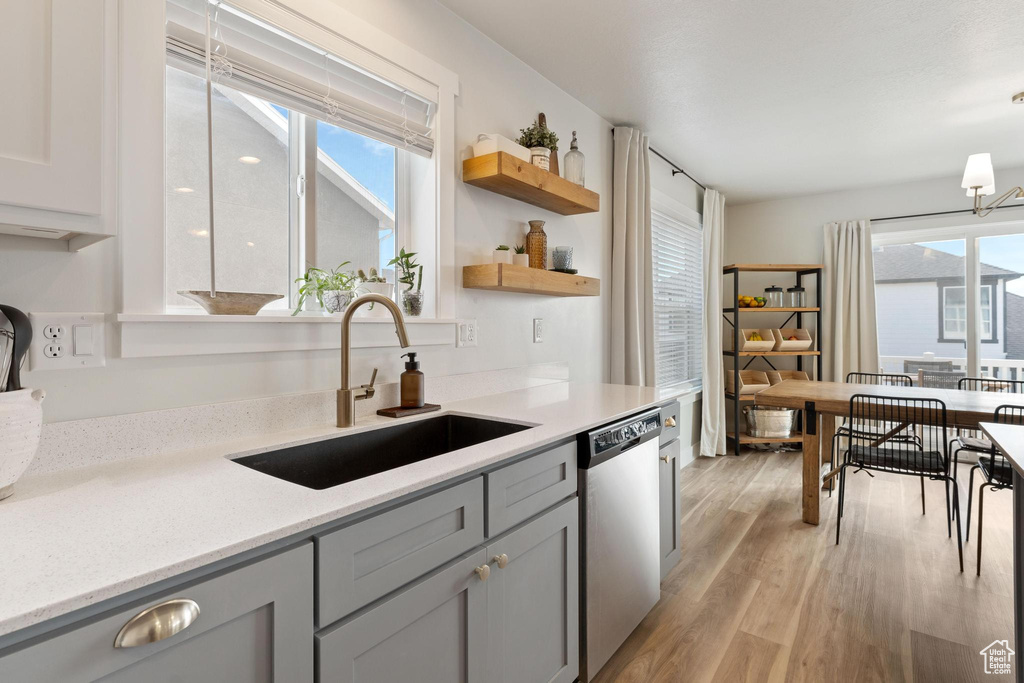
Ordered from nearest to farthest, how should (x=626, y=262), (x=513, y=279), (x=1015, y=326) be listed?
(x=513, y=279) → (x=626, y=262) → (x=1015, y=326)

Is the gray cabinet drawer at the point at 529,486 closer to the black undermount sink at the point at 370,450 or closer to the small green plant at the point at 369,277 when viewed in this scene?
the black undermount sink at the point at 370,450

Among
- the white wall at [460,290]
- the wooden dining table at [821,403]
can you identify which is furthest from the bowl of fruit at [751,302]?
the white wall at [460,290]

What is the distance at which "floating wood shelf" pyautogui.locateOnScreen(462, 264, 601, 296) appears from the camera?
6.60ft

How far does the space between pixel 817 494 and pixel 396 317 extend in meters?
2.77

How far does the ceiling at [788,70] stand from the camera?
2.07m

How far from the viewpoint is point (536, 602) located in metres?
1.40

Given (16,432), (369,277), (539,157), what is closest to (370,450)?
(369,277)

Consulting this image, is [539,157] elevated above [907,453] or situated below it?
above

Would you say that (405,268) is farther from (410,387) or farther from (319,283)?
(410,387)

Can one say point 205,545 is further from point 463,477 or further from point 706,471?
point 706,471

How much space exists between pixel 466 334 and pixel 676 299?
8.95ft

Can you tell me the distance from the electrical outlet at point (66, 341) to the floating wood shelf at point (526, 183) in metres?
1.35

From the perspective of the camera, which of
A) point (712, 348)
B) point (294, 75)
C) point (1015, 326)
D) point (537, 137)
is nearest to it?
point (294, 75)

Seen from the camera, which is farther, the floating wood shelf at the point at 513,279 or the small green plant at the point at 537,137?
the small green plant at the point at 537,137
